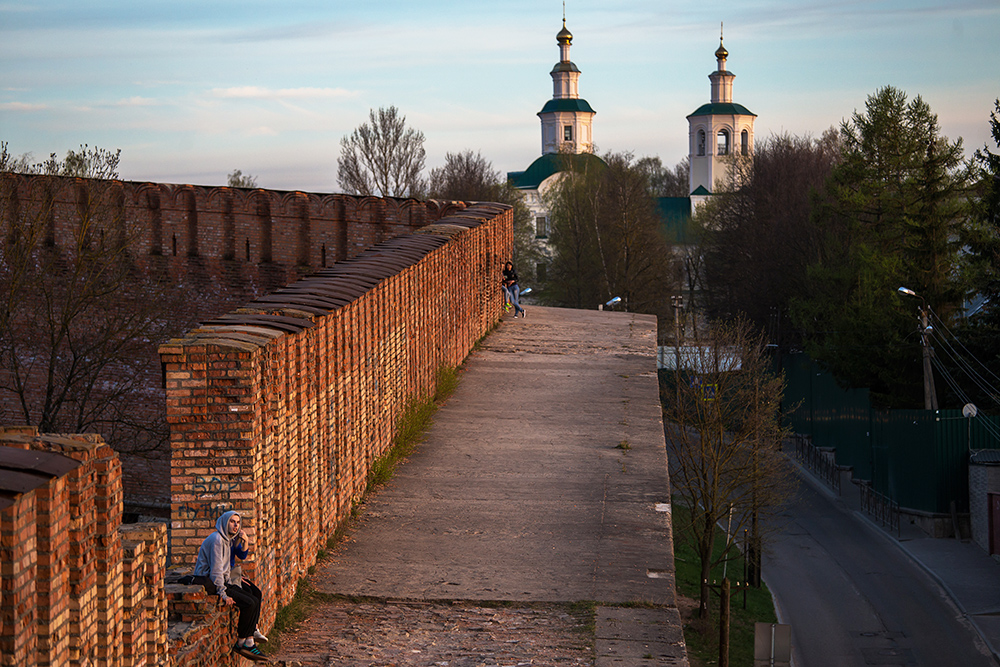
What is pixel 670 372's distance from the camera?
4169cm

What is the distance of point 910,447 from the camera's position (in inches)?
1152

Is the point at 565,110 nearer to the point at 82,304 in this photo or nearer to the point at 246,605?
the point at 82,304

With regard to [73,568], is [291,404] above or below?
above

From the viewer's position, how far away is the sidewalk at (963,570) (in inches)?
829

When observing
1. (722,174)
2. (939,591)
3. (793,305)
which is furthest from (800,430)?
(722,174)

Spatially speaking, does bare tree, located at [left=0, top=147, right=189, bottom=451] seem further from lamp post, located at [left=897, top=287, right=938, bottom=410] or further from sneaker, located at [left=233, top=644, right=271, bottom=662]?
lamp post, located at [left=897, top=287, right=938, bottom=410]

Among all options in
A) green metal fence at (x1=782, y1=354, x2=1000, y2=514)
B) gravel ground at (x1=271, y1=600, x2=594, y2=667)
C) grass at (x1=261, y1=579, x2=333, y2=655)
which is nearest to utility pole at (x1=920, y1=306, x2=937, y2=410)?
green metal fence at (x1=782, y1=354, x2=1000, y2=514)

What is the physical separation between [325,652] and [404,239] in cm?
768

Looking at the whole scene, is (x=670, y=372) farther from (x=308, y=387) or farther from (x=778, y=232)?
(x=308, y=387)

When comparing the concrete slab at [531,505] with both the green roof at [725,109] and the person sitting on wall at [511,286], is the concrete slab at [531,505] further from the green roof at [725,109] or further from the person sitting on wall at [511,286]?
the green roof at [725,109]

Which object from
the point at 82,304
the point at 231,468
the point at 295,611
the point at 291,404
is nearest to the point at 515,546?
the point at 295,611

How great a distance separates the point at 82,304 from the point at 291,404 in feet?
46.4

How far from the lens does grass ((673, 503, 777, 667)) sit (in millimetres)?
19188

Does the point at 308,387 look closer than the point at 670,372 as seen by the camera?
Yes
